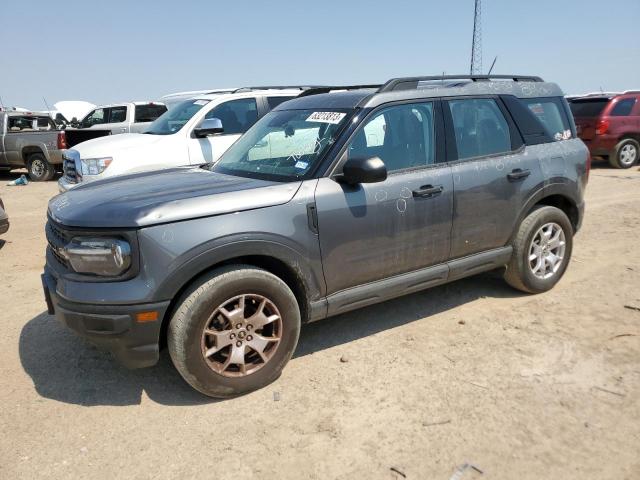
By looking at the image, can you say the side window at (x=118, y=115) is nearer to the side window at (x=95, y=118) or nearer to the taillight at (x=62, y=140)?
the side window at (x=95, y=118)

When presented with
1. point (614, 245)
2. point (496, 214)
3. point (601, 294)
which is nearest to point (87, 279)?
point (496, 214)

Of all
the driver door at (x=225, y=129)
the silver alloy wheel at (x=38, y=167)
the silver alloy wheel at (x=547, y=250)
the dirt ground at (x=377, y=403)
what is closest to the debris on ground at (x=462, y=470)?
the dirt ground at (x=377, y=403)

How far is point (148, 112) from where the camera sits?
14.1 metres

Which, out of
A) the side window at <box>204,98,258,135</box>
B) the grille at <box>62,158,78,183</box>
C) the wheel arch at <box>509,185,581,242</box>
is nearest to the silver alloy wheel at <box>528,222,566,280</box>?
the wheel arch at <box>509,185,581,242</box>

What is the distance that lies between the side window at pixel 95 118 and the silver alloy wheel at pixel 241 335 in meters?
13.1

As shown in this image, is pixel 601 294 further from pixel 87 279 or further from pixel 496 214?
pixel 87 279

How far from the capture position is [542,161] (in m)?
4.42

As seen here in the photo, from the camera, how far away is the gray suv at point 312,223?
9.52 ft

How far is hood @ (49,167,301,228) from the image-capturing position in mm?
2900

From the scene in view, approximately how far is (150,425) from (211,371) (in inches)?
17.6

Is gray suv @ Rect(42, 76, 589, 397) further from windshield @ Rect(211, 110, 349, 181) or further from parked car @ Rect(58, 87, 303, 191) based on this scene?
parked car @ Rect(58, 87, 303, 191)

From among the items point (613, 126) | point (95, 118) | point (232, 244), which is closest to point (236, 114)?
point (232, 244)

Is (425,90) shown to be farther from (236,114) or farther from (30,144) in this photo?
(30,144)

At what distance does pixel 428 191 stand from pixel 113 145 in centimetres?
533
